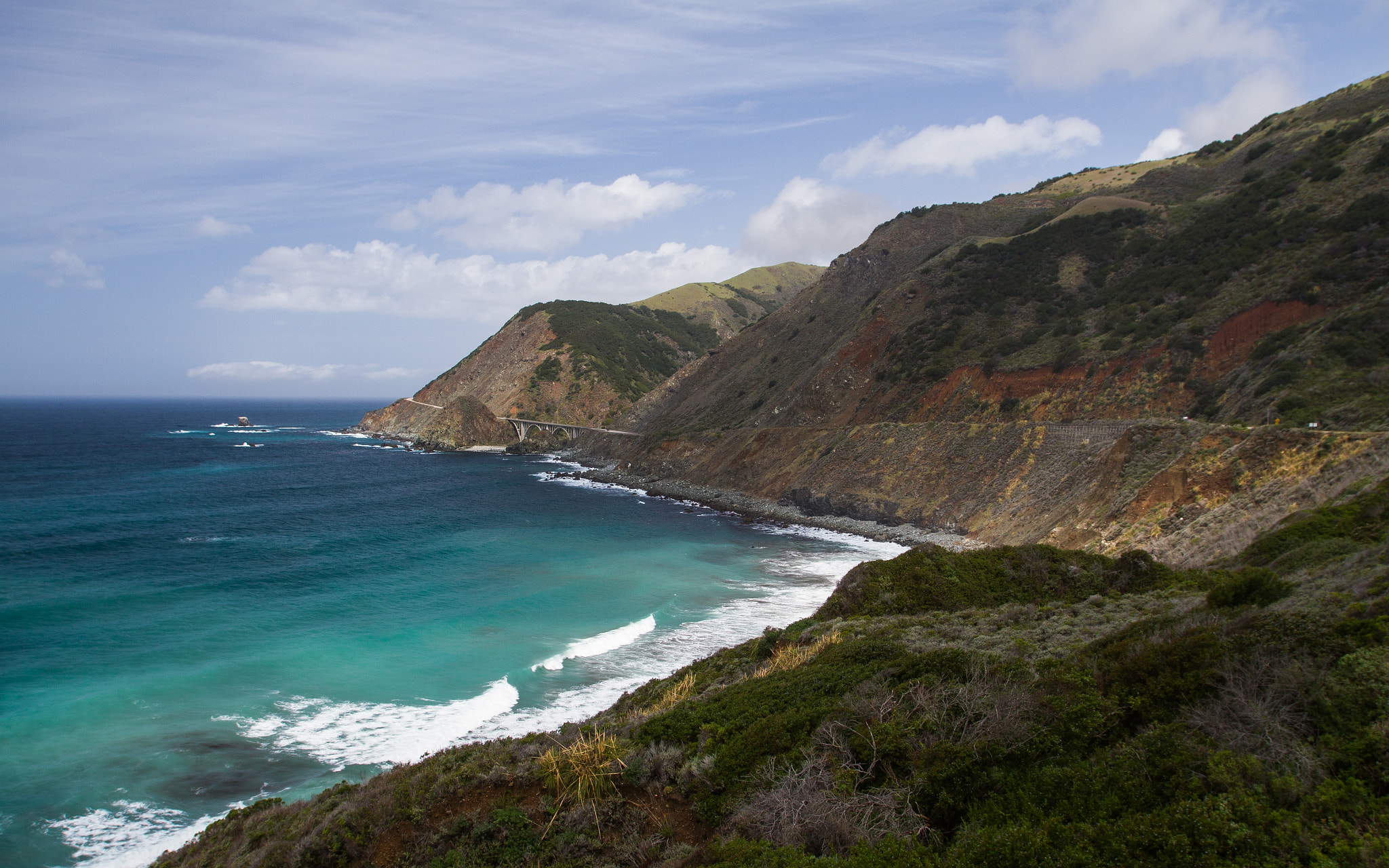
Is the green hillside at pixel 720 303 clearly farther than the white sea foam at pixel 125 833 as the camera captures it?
Yes

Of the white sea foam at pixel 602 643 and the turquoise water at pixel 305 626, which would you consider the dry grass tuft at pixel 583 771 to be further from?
the white sea foam at pixel 602 643

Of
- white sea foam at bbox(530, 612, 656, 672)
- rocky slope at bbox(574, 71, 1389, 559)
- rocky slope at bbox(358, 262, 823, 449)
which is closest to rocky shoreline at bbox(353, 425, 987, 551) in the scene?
rocky slope at bbox(574, 71, 1389, 559)

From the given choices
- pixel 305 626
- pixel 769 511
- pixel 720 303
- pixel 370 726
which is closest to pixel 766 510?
pixel 769 511

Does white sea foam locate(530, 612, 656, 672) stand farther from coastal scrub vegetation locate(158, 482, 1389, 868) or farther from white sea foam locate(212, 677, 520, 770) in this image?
coastal scrub vegetation locate(158, 482, 1389, 868)

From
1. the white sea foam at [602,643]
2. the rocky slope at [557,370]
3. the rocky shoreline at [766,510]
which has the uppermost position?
the rocky slope at [557,370]

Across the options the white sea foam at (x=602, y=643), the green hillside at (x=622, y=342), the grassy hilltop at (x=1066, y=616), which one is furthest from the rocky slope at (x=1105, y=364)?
the green hillside at (x=622, y=342)

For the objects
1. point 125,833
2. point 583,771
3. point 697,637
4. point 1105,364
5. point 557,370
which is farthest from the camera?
point 557,370

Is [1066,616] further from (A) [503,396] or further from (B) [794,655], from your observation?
(A) [503,396]
